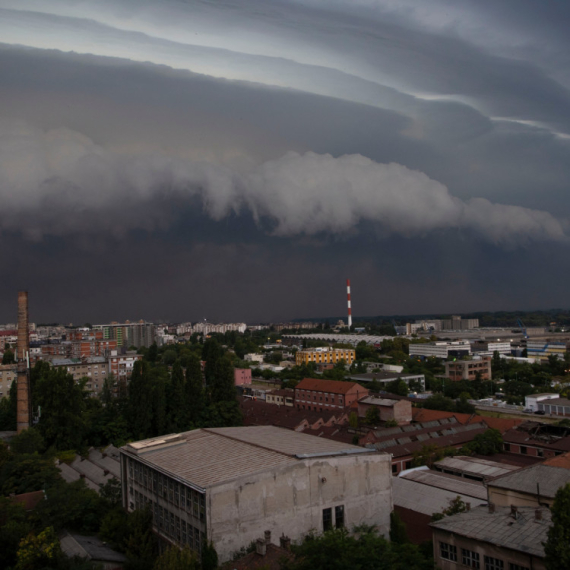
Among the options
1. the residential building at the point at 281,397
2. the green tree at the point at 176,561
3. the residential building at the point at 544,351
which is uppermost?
the green tree at the point at 176,561

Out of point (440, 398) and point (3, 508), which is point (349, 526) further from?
point (440, 398)

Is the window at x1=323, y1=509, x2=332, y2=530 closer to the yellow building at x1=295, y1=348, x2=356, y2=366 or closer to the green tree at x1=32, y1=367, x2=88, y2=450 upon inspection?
the green tree at x1=32, y1=367, x2=88, y2=450

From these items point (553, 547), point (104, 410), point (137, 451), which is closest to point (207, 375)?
point (104, 410)

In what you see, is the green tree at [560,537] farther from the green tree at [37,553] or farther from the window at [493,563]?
the green tree at [37,553]

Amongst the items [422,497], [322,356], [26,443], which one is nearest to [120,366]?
[322,356]

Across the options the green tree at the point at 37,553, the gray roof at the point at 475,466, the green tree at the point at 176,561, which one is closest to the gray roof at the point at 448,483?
the gray roof at the point at 475,466

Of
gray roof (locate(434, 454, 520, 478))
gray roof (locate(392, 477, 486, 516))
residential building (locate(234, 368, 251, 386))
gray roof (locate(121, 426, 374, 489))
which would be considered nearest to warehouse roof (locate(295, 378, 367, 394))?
residential building (locate(234, 368, 251, 386))
